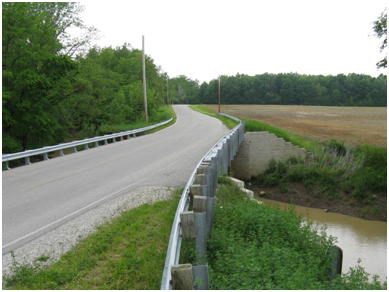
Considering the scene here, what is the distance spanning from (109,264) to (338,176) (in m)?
21.6

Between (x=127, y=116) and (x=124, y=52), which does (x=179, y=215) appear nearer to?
(x=127, y=116)

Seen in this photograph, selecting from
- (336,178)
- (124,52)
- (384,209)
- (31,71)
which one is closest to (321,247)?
(384,209)

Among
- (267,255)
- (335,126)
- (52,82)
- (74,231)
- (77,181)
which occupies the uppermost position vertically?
(52,82)

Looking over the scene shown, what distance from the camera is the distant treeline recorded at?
11794cm

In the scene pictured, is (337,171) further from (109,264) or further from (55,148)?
(109,264)

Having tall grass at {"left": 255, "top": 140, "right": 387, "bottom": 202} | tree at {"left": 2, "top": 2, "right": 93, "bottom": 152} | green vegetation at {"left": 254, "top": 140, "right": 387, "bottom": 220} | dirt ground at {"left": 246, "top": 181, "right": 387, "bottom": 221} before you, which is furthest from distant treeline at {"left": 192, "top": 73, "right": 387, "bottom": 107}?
tree at {"left": 2, "top": 2, "right": 93, "bottom": 152}

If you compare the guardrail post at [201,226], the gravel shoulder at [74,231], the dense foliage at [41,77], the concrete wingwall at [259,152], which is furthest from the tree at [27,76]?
the guardrail post at [201,226]

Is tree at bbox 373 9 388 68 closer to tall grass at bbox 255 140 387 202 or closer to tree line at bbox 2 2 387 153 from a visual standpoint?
tree line at bbox 2 2 387 153

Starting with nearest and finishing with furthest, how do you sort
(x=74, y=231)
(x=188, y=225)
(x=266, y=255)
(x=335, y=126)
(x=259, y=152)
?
(x=188, y=225) < (x=266, y=255) < (x=74, y=231) < (x=259, y=152) < (x=335, y=126)

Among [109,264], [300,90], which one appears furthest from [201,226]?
[300,90]

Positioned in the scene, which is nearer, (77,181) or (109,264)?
(109,264)

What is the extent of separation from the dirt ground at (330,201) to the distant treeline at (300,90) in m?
100

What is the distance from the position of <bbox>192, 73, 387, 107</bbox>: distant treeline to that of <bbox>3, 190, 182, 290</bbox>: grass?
391 feet

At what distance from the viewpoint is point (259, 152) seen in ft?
86.1
